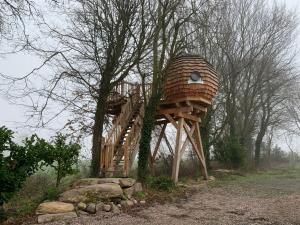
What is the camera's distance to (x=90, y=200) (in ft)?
31.2

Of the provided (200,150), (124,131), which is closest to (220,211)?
(124,131)

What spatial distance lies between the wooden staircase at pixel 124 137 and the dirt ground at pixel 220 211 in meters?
3.07

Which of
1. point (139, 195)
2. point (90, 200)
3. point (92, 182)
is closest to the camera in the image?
point (90, 200)

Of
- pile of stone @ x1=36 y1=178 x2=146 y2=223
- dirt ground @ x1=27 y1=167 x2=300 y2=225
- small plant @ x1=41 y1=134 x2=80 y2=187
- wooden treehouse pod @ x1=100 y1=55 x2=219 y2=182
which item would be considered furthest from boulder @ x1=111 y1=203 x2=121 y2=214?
wooden treehouse pod @ x1=100 y1=55 x2=219 y2=182

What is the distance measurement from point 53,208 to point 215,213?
4164 millimetres

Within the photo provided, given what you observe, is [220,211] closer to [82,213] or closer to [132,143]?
[82,213]

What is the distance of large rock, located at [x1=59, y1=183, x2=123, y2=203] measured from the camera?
9461 mm

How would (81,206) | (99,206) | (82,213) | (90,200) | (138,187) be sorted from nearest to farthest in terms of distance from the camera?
(82,213) → (81,206) → (99,206) → (90,200) → (138,187)

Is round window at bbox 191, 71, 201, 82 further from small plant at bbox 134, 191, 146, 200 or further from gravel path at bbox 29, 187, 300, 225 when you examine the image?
small plant at bbox 134, 191, 146, 200

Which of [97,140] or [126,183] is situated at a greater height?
[97,140]

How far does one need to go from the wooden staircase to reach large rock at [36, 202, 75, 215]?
4467 millimetres

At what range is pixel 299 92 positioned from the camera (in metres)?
31.5

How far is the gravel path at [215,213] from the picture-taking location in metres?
8.38

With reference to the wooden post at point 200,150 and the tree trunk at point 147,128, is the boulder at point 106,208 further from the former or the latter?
the wooden post at point 200,150
